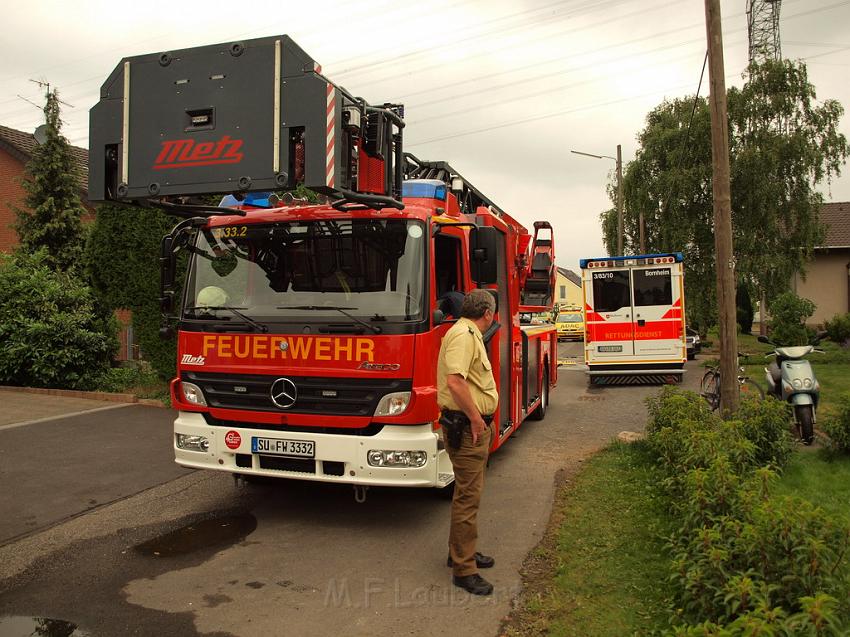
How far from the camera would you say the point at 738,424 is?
20.0 feet

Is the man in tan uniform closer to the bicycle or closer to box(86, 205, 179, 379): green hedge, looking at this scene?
the bicycle

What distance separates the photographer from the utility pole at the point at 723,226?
25.7ft

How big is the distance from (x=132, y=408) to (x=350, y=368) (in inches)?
295

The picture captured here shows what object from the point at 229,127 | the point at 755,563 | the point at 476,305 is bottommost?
the point at 755,563

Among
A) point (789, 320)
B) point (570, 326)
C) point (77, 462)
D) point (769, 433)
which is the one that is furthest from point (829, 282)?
point (77, 462)

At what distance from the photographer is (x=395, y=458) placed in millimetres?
5176

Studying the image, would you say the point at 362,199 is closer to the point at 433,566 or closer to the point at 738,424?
the point at 433,566

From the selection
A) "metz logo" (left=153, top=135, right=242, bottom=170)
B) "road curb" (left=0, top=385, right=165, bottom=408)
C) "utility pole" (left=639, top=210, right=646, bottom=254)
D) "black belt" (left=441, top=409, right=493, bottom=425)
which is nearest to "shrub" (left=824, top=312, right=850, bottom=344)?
"utility pole" (left=639, top=210, right=646, bottom=254)

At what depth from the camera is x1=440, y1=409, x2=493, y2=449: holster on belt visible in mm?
4465

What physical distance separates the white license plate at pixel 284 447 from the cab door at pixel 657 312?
1180cm

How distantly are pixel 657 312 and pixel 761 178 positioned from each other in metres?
11.8

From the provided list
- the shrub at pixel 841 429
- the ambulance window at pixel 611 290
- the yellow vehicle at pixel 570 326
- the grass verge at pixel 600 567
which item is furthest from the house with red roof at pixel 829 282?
the grass verge at pixel 600 567

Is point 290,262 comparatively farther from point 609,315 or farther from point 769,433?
point 609,315

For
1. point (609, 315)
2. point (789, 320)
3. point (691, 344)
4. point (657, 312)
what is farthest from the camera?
point (691, 344)
